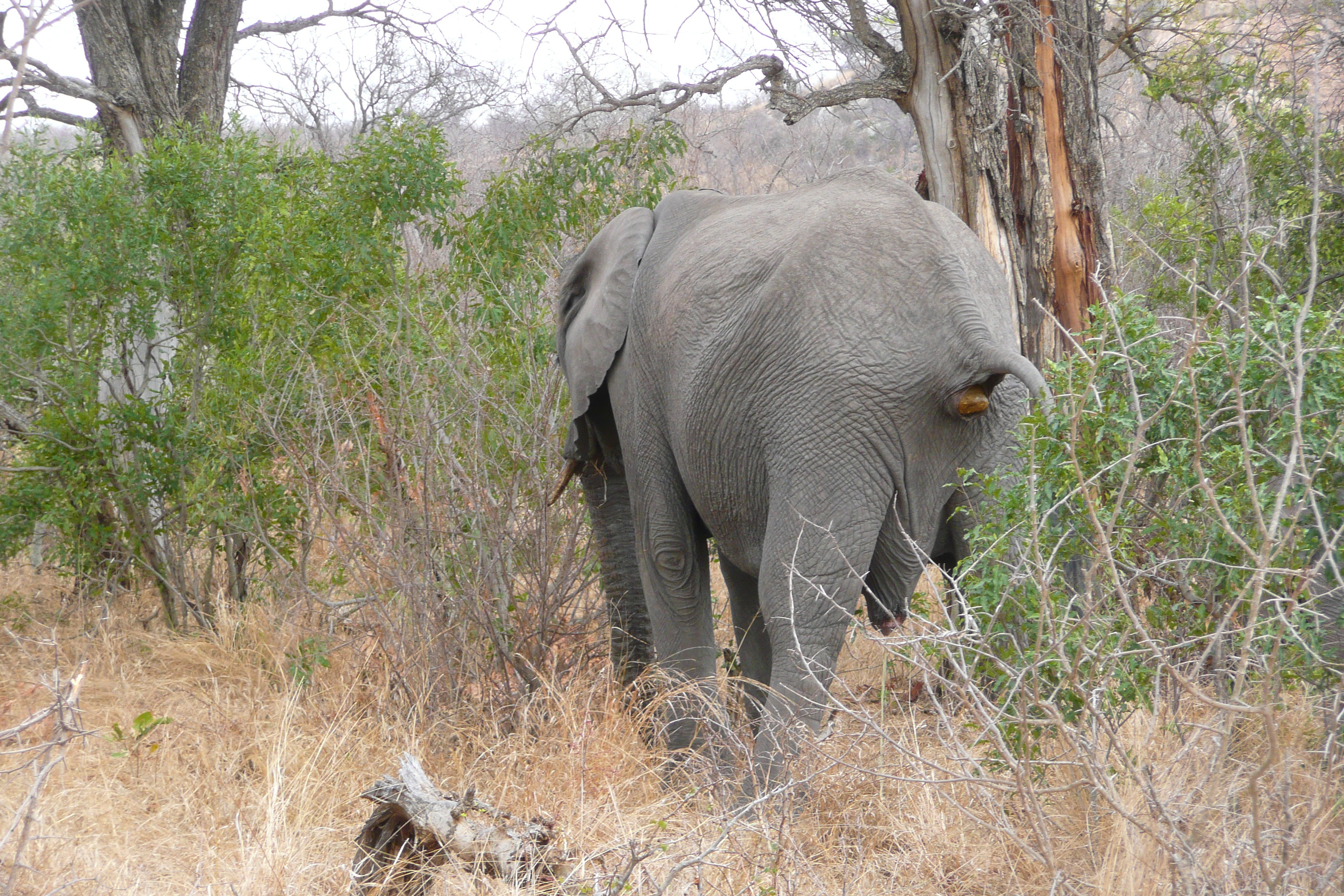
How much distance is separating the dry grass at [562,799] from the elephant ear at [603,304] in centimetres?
124

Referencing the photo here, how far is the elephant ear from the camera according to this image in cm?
488

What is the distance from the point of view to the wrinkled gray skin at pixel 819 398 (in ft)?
12.3

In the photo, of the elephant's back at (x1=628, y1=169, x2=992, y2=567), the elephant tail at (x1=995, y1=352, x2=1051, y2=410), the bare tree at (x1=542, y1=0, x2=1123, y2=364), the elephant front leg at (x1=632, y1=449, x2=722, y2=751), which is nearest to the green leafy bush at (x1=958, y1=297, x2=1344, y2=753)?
the elephant tail at (x1=995, y1=352, x2=1051, y2=410)

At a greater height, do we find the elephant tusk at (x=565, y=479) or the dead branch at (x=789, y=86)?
the dead branch at (x=789, y=86)

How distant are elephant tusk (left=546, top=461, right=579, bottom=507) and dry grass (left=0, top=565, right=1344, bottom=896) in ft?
2.58

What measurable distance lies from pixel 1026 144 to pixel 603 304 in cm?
246

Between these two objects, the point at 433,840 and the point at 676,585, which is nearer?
the point at 433,840

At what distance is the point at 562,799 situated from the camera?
4012 millimetres

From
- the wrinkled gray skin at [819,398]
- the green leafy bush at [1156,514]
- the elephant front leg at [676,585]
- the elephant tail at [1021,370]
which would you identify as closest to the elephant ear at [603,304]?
the wrinkled gray skin at [819,398]

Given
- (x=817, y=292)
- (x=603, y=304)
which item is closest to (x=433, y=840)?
(x=817, y=292)

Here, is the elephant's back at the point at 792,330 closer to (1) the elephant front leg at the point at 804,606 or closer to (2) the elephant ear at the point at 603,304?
(1) the elephant front leg at the point at 804,606

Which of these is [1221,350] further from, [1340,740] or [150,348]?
[150,348]

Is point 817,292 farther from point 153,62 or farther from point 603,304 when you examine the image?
point 153,62

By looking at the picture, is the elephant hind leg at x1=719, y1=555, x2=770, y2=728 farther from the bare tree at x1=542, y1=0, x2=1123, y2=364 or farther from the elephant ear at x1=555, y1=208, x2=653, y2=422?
the bare tree at x1=542, y1=0, x2=1123, y2=364
